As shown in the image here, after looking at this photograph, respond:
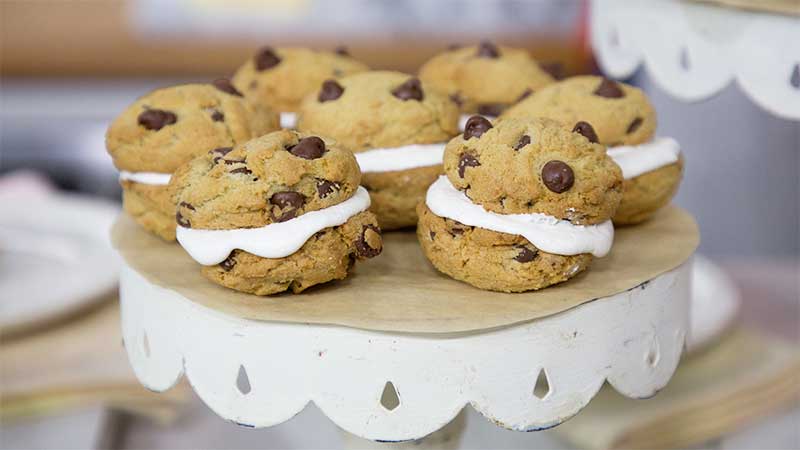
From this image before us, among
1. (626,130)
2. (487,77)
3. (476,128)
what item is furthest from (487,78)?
(476,128)

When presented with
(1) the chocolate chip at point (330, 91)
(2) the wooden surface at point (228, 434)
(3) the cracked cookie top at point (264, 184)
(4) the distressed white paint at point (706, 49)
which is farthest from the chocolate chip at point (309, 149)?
(2) the wooden surface at point (228, 434)

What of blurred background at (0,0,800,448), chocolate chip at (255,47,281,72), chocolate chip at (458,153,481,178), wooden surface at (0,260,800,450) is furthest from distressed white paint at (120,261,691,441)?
blurred background at (0,0,800,448)

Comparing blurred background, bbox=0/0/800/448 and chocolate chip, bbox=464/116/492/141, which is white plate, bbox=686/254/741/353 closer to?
chocolate chip, bbox=464/116/492/141

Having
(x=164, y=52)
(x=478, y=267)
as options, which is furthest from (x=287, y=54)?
(x=164, y=52)

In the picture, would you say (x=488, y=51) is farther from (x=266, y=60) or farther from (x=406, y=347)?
(x=406, y=347)

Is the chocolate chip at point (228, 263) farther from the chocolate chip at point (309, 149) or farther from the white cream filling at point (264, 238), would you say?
the chocolate chip at point (309, 149)
